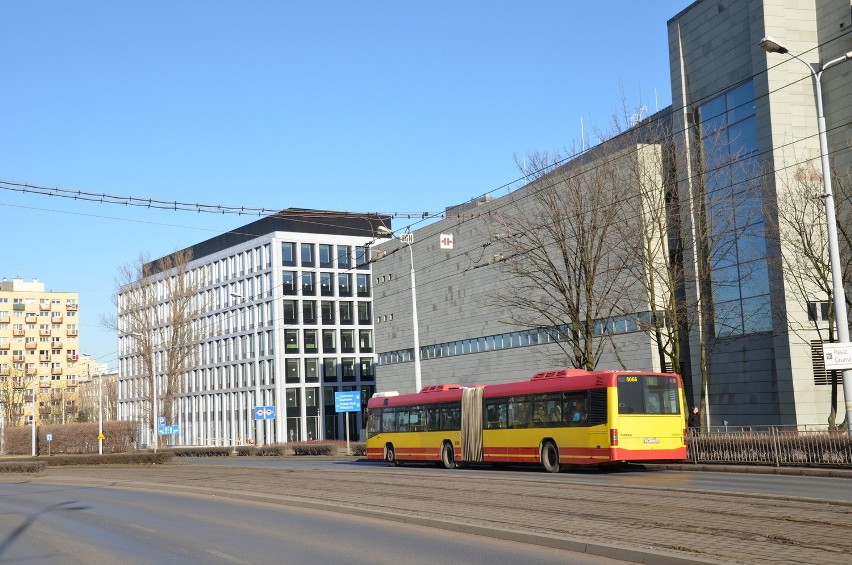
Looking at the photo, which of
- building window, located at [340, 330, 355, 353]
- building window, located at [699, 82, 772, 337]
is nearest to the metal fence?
building window, located at [699, 82, 772, 337]

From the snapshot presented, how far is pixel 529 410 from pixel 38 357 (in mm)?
150343

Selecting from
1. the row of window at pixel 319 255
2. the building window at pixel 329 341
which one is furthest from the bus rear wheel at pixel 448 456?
the building window at pixel 329 341

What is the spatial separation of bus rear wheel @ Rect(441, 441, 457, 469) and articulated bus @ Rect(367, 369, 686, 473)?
28 millimetres

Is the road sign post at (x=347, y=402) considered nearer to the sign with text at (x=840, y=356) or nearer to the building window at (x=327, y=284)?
the sign with text at (x=840, y=356)

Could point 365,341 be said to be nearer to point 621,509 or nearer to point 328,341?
point 328,341

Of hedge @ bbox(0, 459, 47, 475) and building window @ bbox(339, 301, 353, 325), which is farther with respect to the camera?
building window @ bbox(339, 301, 353, 325)

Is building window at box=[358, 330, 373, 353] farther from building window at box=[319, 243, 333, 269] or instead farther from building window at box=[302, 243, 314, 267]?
building window at box=[302, 243, 314, 267]

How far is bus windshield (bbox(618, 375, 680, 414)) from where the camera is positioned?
85.0ft

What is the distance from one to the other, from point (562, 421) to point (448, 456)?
23.8ft

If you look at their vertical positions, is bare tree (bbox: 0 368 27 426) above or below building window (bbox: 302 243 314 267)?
below

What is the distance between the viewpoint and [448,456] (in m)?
33.5

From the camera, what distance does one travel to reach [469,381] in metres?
65.8

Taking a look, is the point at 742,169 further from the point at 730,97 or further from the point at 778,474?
the point at 778,474

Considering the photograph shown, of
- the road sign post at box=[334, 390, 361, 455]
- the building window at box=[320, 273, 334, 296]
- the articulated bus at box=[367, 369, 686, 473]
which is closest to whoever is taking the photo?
the articulated bus at box=[367, 369, 686, 473]
